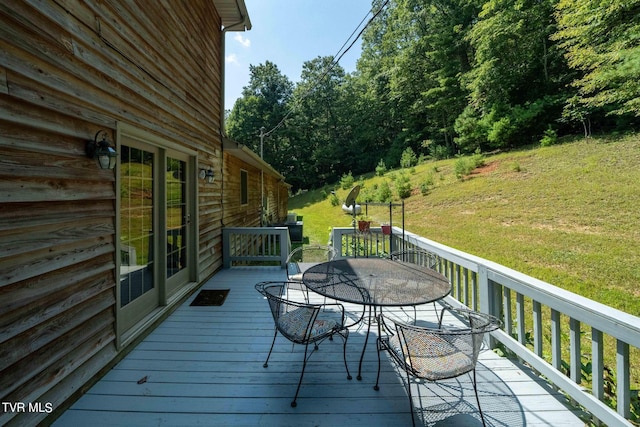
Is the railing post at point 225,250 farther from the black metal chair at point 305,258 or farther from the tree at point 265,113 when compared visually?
the tree at point 265,113

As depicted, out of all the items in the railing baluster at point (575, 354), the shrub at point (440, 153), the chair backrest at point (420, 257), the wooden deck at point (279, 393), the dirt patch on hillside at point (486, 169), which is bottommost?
the wooden deck at point (279, 393)

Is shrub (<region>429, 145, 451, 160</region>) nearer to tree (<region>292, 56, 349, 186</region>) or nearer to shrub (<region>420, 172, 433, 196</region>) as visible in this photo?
shrub (<region>420, 172, 433, 196</region>)

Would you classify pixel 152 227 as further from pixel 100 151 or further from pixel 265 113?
pixel 265 113

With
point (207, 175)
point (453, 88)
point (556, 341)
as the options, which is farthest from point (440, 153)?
point (556, 341)

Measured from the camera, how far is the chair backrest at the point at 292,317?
2.04 meters

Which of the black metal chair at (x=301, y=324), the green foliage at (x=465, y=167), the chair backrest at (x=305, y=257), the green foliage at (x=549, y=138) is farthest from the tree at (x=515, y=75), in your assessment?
the black metal chair at (x=301, y=324)

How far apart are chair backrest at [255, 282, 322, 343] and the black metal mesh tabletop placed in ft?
0.69

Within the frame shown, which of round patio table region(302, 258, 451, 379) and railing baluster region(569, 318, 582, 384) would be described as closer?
railing baluster region(569, 318, 582, 384)

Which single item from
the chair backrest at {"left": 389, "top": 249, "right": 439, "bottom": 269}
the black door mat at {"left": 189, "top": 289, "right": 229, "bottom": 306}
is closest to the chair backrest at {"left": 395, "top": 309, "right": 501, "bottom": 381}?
the chair backrest at {"left": 389, "top": 249, "right": 439, "bottom": 269}

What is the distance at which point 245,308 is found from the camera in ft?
11.6

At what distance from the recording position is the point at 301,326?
2.24 meters

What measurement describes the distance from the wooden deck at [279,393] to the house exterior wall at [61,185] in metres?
0.32

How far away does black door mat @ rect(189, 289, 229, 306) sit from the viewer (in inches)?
148

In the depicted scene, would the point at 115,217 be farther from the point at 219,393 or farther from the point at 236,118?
the point at 236,118
